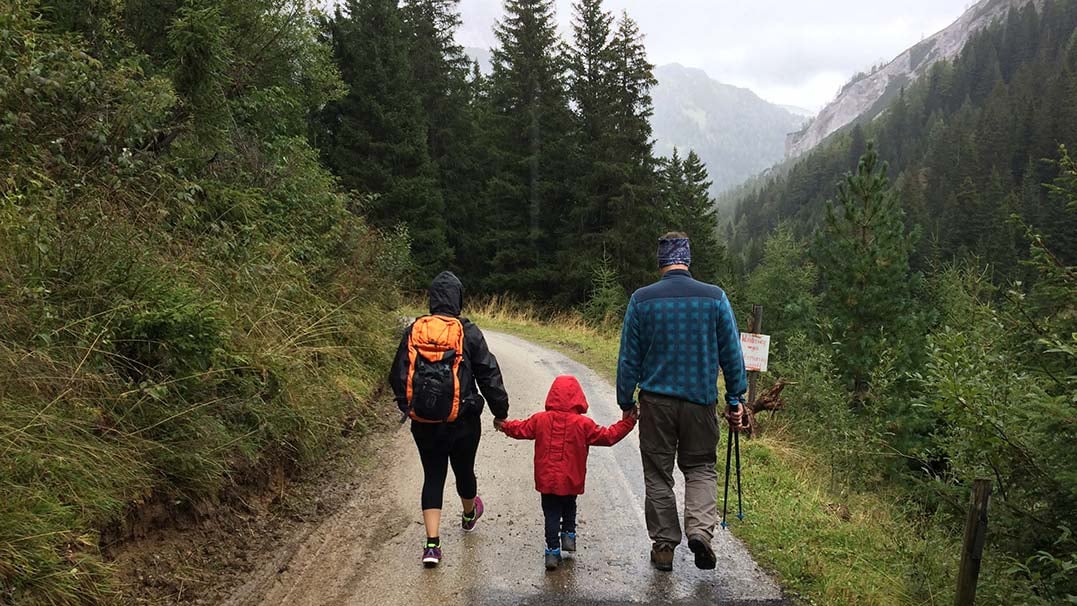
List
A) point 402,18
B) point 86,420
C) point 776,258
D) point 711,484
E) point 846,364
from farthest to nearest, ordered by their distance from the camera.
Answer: point 776,258
point 402,18
point 846,364
point 711,484
point 86,420

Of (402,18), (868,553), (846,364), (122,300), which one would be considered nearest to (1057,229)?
(846,364)

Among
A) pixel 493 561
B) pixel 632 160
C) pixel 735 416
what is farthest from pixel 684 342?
pixel 632 160

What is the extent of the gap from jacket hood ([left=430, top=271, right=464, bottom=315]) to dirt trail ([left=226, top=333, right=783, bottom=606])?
1.74 metres

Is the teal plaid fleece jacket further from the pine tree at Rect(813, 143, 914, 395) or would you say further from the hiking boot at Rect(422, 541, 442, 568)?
the pine tree at Rect(813, 143, 914, 395)

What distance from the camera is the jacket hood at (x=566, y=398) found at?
13.4ft

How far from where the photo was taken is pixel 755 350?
7.50 meters

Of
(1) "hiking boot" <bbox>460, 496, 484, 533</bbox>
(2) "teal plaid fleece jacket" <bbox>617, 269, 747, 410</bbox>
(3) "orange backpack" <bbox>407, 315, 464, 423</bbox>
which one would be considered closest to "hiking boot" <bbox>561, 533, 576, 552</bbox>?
(1) "hiking boot" <bbox>460, 496, 484, 533</bbox>

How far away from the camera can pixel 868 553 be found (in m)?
4.30

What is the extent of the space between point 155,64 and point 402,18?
2209cm

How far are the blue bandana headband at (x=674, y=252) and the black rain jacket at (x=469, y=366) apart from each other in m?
1.37

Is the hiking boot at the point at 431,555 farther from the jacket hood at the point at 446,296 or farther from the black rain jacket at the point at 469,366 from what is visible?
the jacket hood at the point at 446,296

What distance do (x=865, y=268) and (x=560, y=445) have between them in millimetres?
13229

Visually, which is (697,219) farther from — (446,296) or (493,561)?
(493,561)

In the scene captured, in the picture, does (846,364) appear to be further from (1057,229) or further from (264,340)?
(1057,229)
